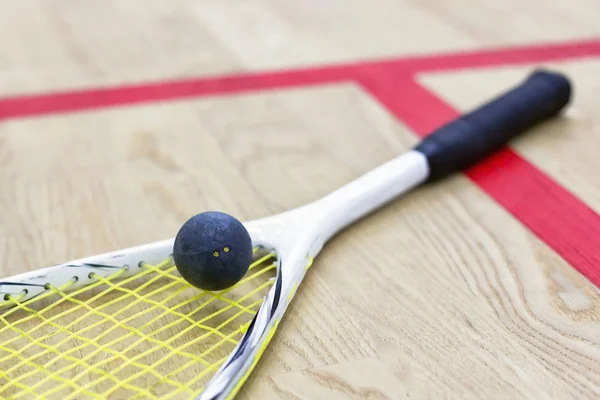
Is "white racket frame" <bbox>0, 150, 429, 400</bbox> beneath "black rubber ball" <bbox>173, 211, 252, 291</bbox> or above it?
beneath

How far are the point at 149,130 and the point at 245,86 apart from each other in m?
0.21

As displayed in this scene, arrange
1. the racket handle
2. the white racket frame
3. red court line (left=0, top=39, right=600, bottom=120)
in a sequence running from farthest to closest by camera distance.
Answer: red court line (left=0, top=39, right=600, bottom=120) < the racket handle < the white racket frame

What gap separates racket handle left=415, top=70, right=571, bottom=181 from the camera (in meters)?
0.89

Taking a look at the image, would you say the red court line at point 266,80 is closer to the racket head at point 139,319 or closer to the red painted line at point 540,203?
the red painted line at point 540,203

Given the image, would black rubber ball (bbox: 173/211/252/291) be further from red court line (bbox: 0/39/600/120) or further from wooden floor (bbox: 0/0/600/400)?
red court line (bbox: 0/39/600/120)

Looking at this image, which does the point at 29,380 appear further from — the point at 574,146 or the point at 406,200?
the point at 574,146

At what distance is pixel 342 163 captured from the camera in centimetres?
96

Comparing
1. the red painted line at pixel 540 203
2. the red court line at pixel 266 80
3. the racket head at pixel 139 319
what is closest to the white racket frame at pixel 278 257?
the racket head at pixel 139 319

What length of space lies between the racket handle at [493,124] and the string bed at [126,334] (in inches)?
11.1

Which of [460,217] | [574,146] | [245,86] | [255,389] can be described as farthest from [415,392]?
[245,86]

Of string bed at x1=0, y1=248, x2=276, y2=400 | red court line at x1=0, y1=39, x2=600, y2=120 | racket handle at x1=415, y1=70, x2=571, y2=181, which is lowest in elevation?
string bed at x1=0, y1=248, x2=276, y2=400

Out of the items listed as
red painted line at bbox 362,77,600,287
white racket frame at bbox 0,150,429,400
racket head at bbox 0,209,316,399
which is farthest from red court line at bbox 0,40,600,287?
racket head at bbox 0,209,316,399

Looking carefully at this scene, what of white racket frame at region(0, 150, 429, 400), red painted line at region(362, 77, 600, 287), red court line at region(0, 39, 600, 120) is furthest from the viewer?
red court line at region(0, 39, 600, 120)

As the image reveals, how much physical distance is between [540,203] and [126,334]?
1.71 ft
